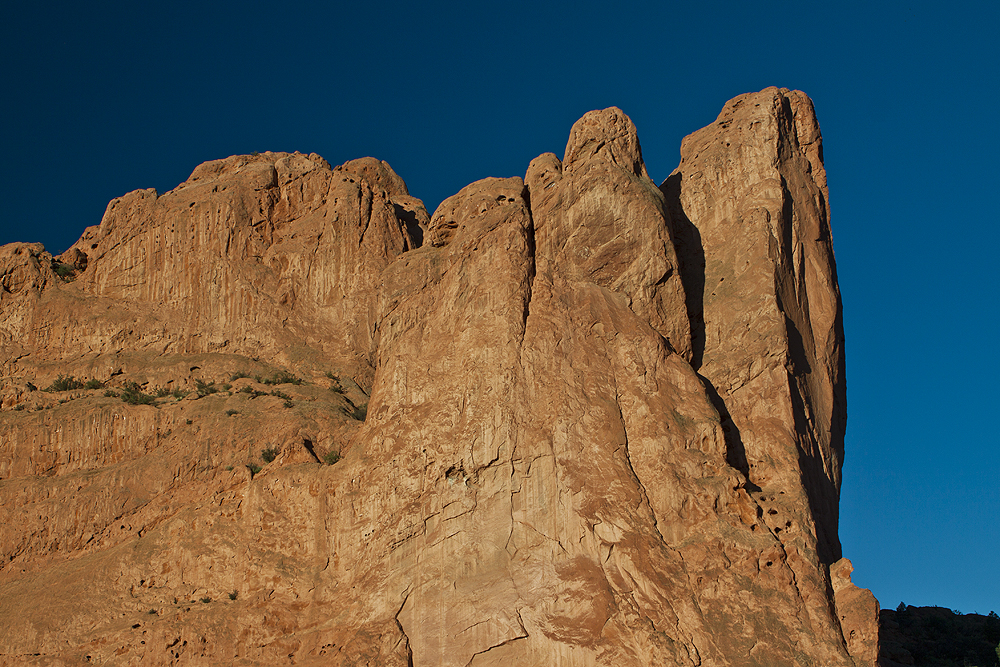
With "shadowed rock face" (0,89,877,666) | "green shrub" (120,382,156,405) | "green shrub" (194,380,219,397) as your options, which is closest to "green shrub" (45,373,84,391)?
"shadowed rock face" (0,89,877,666)

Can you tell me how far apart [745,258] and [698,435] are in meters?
8.42

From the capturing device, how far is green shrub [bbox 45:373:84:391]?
37375 millimetres

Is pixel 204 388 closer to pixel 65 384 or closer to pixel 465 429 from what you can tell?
pixel 65 384

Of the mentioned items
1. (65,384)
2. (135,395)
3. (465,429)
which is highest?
(65,384)

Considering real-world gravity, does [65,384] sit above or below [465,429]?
above

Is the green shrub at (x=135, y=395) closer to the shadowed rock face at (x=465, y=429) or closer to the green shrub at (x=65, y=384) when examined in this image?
the shadowed rock face at (x=465, y=429)

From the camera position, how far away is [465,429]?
99.1 feet

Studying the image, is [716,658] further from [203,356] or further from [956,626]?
[956,626]

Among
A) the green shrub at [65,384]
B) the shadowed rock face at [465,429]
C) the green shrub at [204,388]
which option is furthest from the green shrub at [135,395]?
the green shrub at [65,384]

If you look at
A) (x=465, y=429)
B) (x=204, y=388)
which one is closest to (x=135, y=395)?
(x=204, y=388)

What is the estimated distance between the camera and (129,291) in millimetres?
41219

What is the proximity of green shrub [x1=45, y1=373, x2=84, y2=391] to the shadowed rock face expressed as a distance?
32 cm

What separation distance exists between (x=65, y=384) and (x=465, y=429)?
16955mm

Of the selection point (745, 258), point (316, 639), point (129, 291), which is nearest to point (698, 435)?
point (745, 258)
